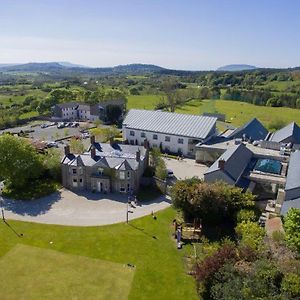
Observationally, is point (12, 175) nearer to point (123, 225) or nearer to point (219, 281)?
point (123, 225)

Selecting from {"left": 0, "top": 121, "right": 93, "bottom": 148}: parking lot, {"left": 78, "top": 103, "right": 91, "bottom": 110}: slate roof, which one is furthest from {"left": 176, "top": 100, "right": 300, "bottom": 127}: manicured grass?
{"left": 0, "top": 121, "right": 93, "bottom": 148}: parking lot

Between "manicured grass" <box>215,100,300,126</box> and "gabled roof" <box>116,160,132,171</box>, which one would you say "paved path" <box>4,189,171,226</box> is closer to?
"gabled roof" <box>116,160,132,171</box>

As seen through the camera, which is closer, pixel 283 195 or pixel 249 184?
pixel 283 195

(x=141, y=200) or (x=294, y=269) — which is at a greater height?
(x=294, y=269)

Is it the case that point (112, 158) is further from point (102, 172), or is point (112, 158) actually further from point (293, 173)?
point (293, 173)

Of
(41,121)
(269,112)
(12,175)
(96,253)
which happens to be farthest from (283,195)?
(269,112)

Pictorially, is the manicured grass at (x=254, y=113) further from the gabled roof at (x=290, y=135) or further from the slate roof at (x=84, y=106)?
the slate roof at (x=84, y=106)

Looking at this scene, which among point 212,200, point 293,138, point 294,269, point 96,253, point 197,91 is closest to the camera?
point 294,269
